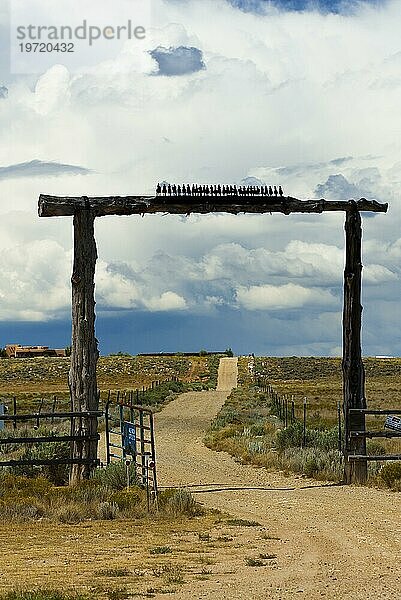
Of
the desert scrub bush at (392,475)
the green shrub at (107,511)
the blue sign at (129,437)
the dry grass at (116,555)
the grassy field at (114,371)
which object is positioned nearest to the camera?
the dry grass at (116,555)

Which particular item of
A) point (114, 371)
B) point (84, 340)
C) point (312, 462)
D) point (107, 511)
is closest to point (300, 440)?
point (312, 462)

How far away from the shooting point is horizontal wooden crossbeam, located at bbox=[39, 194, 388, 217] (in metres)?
18.1

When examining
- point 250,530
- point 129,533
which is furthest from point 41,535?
point 250,530

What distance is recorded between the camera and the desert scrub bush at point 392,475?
18.7m

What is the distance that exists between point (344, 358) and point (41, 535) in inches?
340

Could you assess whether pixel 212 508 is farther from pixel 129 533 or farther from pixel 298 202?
pixel 298 202

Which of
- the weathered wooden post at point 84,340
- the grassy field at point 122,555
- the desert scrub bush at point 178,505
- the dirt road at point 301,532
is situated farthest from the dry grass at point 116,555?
the weathered wooden post at point 84,340

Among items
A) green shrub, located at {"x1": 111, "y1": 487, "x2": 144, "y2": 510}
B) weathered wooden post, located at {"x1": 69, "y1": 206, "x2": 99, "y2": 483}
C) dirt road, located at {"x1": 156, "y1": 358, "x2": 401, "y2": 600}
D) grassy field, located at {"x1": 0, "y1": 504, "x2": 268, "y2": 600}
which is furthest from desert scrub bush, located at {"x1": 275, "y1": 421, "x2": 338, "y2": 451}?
grassy field, located at {"x1": 0, "y1": 504, "x2": 268, "y2": 600}

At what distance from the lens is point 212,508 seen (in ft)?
53.3

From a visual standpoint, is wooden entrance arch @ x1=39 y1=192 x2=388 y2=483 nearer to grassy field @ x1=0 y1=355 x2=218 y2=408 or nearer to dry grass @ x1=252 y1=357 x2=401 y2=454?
dry grass @ x1=252 y1=357 x2=401 y2=454

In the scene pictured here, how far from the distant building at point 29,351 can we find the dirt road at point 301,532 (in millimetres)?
136499

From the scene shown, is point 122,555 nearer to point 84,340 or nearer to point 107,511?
point 107,511

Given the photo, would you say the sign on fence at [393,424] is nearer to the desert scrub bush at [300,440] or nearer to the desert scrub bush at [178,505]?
the desert scrub bush at [300,440]

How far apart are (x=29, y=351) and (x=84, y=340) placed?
15023cm
